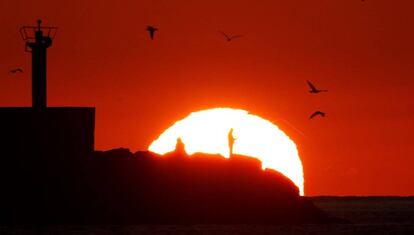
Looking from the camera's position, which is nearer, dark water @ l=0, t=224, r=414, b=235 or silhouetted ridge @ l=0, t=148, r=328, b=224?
silhouetted ridge @ l=0, t=148, r=328, b=224

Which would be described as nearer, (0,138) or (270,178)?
(0,138)

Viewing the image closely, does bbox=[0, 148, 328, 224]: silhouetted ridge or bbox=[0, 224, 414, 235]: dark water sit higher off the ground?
bbox=[0, 148, 328, 224]: silhouetted ridge

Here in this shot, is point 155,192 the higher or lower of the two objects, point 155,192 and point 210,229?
the higher

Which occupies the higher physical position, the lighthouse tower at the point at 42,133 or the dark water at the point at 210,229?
the lighthouse tower at the point at 42,133

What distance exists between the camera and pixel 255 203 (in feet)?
278

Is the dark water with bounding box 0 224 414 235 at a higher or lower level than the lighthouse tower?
lower

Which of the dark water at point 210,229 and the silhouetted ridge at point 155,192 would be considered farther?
the dark water at point 210,229

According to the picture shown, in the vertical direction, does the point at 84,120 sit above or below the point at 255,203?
above

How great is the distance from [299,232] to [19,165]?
65.7 ft

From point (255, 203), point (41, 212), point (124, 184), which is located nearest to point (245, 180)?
point (255, 203)

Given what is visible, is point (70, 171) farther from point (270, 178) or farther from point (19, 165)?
point (270, 178)

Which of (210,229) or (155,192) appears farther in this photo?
(210,229)

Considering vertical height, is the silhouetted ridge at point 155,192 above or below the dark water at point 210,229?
above

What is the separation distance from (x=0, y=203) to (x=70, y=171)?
16.6 feet
